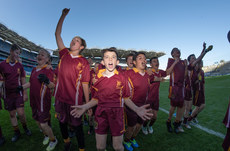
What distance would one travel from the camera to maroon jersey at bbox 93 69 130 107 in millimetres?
1796

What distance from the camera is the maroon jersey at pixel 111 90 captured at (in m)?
1.80

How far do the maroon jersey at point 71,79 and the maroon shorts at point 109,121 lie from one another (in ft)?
1.64

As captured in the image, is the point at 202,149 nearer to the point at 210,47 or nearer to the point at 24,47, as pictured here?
the point at 210,47

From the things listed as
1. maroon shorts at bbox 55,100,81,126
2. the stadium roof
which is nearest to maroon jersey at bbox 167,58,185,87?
maroon shorts at bbox 55,100,81,126

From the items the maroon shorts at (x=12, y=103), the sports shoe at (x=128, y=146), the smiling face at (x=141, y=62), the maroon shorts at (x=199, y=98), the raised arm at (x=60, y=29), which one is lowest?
the sports shoe at (x=128, y=146)

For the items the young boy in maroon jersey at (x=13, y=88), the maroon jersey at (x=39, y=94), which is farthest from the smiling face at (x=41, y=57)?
the young boy in maroon jersey at (x=13, y=88)

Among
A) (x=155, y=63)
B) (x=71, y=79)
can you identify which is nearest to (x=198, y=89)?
(x=155, y=63)

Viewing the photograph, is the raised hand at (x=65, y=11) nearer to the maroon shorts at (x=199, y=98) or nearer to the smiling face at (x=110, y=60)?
the smiling face at (x=110, y=60)

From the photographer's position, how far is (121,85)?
187 centimetres

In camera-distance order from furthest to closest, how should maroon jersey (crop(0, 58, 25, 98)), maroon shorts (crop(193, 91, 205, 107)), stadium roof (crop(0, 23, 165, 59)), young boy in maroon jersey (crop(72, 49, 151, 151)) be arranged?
stadium roof (crop(0, 23, 165, 59)) < maroon shorts (crop(193, 91, 205, 107)) < maroon jersey (crop(0, 58, 25, 98)) < young boy in maroon jersey (crop(72, 49, 151, 151))

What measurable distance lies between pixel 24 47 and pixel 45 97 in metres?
52.7

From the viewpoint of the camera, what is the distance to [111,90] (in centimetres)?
182

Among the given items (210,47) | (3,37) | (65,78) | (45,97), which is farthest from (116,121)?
(3,37)

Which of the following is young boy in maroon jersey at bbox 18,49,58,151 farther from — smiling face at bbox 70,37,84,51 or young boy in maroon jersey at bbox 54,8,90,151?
smiling face at bbox 70,37,84,51
